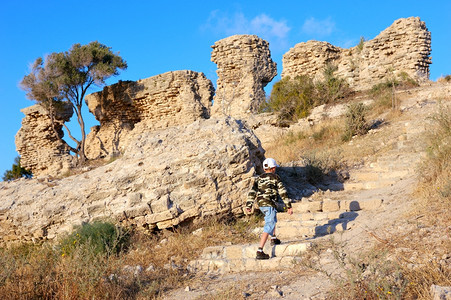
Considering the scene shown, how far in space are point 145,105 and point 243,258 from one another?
604 inches

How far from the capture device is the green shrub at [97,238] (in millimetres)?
5270

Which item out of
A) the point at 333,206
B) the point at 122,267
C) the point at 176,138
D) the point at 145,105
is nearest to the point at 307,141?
the point at 333,206

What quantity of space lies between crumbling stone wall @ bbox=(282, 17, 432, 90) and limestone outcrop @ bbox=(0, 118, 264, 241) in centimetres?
1192

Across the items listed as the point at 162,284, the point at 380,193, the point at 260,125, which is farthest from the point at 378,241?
the point at 260,125

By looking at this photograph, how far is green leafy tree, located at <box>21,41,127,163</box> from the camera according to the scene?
1867 centimetres

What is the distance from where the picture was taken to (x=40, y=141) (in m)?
20.2

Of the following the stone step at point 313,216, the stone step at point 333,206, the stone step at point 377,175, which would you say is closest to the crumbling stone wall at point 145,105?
the stone step at point 377,175

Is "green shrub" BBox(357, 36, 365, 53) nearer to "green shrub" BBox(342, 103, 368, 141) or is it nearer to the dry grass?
"green shrub" BBox(342, 103, 368, 141)

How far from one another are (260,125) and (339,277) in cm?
1276

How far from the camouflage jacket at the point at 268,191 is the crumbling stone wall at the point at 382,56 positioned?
12917mm

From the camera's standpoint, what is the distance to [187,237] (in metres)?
5.76

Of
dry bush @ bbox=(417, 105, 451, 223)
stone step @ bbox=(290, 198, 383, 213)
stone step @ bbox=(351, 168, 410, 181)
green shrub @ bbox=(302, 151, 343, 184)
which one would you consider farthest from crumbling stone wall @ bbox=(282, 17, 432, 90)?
stone step @ bbox=(290, 198, 383, 213)

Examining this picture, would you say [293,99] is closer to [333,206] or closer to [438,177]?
[333,206]

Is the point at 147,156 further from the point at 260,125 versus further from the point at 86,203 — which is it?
the point at 260,125
